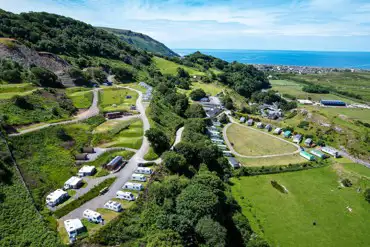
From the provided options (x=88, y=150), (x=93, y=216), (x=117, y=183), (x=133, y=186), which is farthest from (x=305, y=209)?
(x=88, y=150)

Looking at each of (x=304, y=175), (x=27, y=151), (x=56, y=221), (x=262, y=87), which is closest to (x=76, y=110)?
(x=27, y=151)

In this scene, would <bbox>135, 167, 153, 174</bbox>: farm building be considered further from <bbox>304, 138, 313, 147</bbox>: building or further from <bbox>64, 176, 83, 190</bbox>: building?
<bbox>304, 138, 313, 147</bbox>: building

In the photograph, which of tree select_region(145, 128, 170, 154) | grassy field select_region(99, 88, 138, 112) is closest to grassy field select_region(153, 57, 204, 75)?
grassy field select_region(99, 88, 138, 112)

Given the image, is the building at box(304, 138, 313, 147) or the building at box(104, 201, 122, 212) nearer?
the building at box(104, 201, 122, 212)

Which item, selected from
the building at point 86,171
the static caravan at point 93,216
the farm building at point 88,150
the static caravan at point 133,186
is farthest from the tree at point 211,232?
the farm building at point 88,150

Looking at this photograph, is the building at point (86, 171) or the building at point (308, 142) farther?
the building at point (308, 142)

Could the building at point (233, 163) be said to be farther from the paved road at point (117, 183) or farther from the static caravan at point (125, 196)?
the static caravan at point (125, 196)
